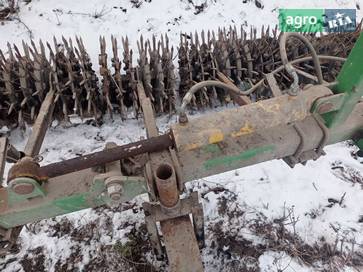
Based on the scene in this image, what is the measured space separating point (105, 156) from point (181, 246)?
53 cm

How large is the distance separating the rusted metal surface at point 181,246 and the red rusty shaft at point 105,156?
1.37 ft

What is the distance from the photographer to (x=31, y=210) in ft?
4.95

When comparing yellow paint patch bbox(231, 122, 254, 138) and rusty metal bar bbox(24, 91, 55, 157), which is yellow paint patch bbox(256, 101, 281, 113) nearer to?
yellow paint patch bbox(231, 122, 254, 138)

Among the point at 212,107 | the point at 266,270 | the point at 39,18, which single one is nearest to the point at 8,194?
the point at 266,270

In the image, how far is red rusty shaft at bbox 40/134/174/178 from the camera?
4.51ft

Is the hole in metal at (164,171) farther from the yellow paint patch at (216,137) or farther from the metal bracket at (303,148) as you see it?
the metal bracket at (303,148)

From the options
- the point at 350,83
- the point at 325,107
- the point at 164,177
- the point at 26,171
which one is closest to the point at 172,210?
the point at 164,177

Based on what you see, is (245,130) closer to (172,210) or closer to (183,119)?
(183,119)

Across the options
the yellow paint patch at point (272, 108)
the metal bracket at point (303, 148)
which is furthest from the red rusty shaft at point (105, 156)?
the metal bracket at point (303, 148)

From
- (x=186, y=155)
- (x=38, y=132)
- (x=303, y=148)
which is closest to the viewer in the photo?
(x=186, y=155)

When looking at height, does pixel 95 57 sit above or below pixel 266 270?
above

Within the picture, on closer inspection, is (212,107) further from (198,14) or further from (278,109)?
(278,109)

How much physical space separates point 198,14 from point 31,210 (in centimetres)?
346

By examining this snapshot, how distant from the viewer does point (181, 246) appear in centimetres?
157
